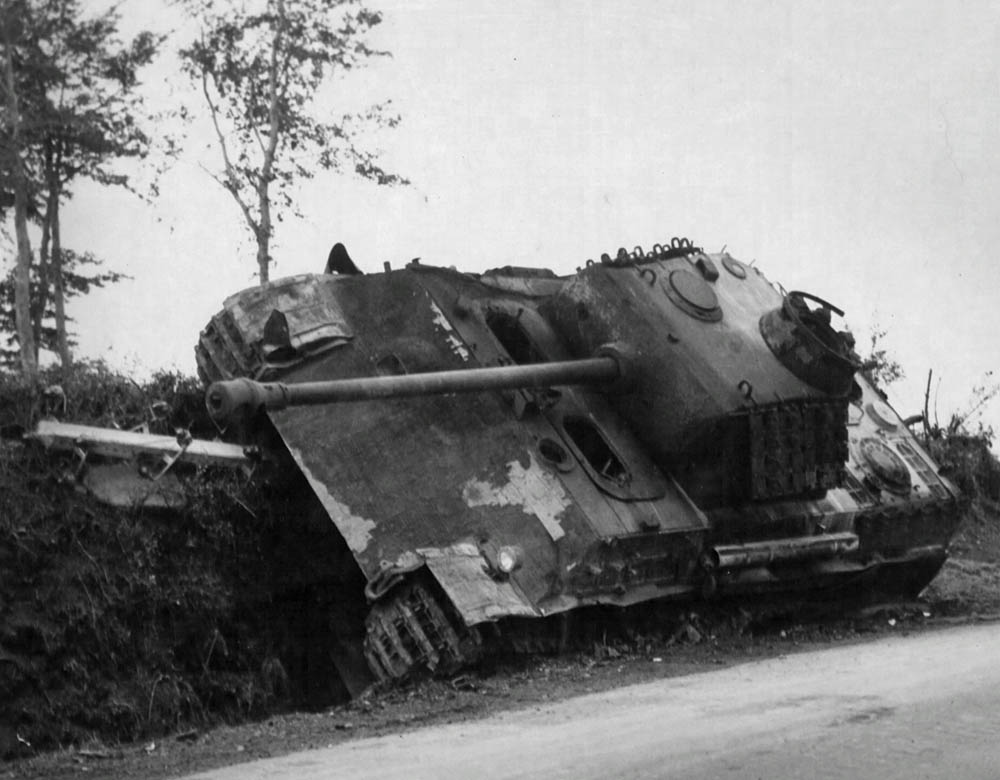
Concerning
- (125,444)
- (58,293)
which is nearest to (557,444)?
(125,444)

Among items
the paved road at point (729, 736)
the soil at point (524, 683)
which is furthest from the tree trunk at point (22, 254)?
the paved road at point (729, 736)

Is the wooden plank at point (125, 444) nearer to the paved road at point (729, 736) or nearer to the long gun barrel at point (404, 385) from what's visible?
the long gun barrel at point (404, 385)

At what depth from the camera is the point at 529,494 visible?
11.2m

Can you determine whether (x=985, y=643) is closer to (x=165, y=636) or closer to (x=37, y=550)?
(x=165, y=636)

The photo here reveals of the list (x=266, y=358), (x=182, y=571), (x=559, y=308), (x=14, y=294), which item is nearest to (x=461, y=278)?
(x=559, y=308)

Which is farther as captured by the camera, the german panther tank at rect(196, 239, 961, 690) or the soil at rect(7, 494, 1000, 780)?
the german panther tank at rect(196, 239, 961, 690)

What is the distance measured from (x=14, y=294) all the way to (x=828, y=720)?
12.9 metres

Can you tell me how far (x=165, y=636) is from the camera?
11289 millimetres

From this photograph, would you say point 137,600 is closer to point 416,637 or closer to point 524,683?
point 416,637

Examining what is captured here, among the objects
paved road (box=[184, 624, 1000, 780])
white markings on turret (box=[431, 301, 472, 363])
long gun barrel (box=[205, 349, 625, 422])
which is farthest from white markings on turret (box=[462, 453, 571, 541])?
paved road (box=[184, 624, 1000, 780])

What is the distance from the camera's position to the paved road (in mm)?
7180

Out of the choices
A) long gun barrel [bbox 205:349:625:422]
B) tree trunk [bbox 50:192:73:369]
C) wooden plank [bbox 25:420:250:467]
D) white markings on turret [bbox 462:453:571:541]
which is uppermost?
tree trunk [bbox 50:192:73:369]

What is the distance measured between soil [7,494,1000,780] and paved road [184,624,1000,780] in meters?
0.35

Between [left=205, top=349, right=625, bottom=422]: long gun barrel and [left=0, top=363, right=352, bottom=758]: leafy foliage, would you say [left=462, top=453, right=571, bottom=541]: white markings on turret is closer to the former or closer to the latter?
[left=205, top=349, right=625, bottom=422]: long gun barrel
